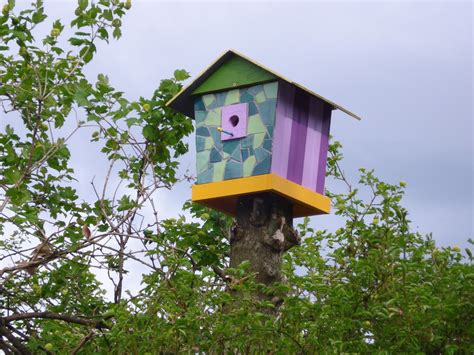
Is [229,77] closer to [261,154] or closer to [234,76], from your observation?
[234,76]

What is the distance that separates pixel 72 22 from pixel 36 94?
1.88ft

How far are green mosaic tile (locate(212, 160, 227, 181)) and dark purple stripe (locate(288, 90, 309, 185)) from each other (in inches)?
17.8

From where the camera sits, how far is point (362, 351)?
453 cm

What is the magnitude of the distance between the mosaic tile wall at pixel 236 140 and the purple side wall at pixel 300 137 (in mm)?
66

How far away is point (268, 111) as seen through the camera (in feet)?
19.2

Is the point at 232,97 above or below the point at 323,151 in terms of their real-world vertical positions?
above

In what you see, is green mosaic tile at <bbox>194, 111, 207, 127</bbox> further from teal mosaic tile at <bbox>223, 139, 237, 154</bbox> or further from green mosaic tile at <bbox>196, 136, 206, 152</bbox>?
teal mosaic tile at <bbox>223, 139, 237, 154</bbox>

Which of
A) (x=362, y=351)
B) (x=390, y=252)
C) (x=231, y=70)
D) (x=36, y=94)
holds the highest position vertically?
(x=231, y=70)

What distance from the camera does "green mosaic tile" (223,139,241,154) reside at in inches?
235

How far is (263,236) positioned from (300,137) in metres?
0.86

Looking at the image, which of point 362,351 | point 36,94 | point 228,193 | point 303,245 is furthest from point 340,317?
point 303,245

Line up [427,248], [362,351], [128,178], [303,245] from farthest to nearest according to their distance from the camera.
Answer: [303,245] < [128,178] < [427,248] < [362,351]

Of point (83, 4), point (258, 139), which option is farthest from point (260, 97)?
point (83, 4)

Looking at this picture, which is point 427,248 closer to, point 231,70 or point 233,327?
point 233,327
